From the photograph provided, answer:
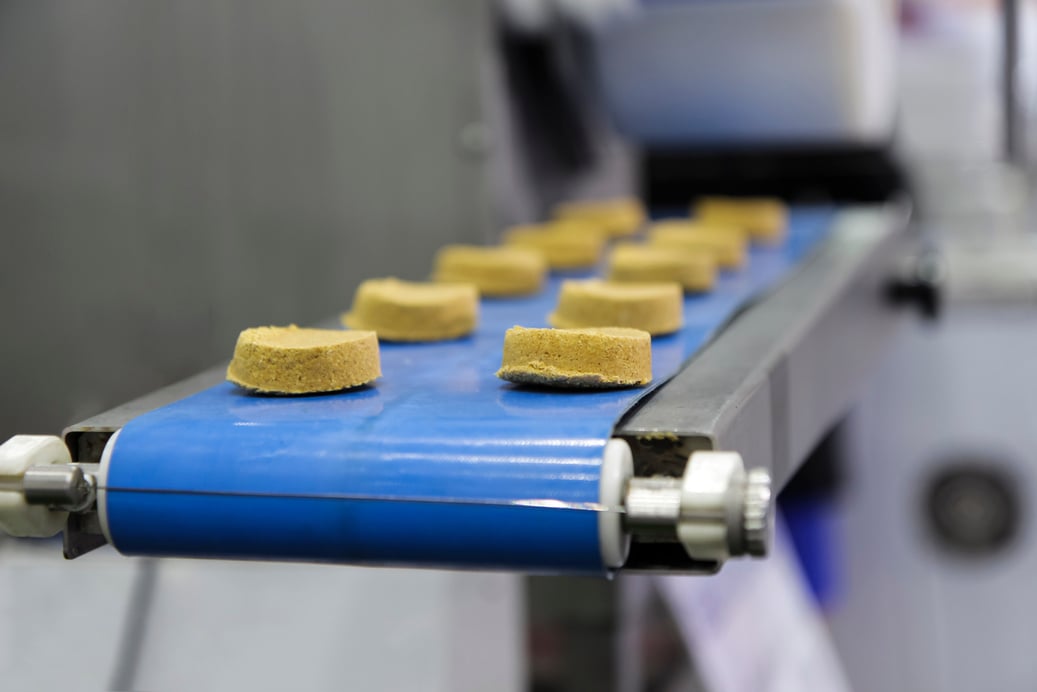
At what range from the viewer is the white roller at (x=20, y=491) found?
0.63 m

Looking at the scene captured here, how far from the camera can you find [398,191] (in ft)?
4.58

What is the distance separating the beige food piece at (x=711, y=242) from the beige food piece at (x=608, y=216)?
145 mm

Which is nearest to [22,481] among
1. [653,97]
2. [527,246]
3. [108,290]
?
[108,290]

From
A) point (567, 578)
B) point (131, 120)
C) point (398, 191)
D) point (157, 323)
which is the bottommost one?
point (567, 578)

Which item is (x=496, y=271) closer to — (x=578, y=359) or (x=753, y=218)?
(x=578, y=359)

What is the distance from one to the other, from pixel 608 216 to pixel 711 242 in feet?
1.01

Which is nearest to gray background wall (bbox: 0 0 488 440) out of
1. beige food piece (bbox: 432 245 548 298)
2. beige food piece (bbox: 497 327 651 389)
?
beige food piece (bbox: 432 245 548 298)

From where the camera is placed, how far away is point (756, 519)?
0.57 m

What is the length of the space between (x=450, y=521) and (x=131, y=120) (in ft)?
2.60

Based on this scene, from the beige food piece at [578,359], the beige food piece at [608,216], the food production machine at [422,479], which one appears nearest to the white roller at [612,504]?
the food production machine at [422,479]

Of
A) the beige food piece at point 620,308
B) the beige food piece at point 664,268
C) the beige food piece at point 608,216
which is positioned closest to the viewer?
the beige food piece at point 620,308

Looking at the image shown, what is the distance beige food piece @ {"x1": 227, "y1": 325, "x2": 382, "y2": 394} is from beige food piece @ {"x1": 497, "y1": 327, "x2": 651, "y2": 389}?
94 mm

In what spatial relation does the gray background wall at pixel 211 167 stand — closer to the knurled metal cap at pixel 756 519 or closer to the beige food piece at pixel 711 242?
the beige food piece at pixel 711 242

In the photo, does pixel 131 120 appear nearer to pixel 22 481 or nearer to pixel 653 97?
pixel 22 481
